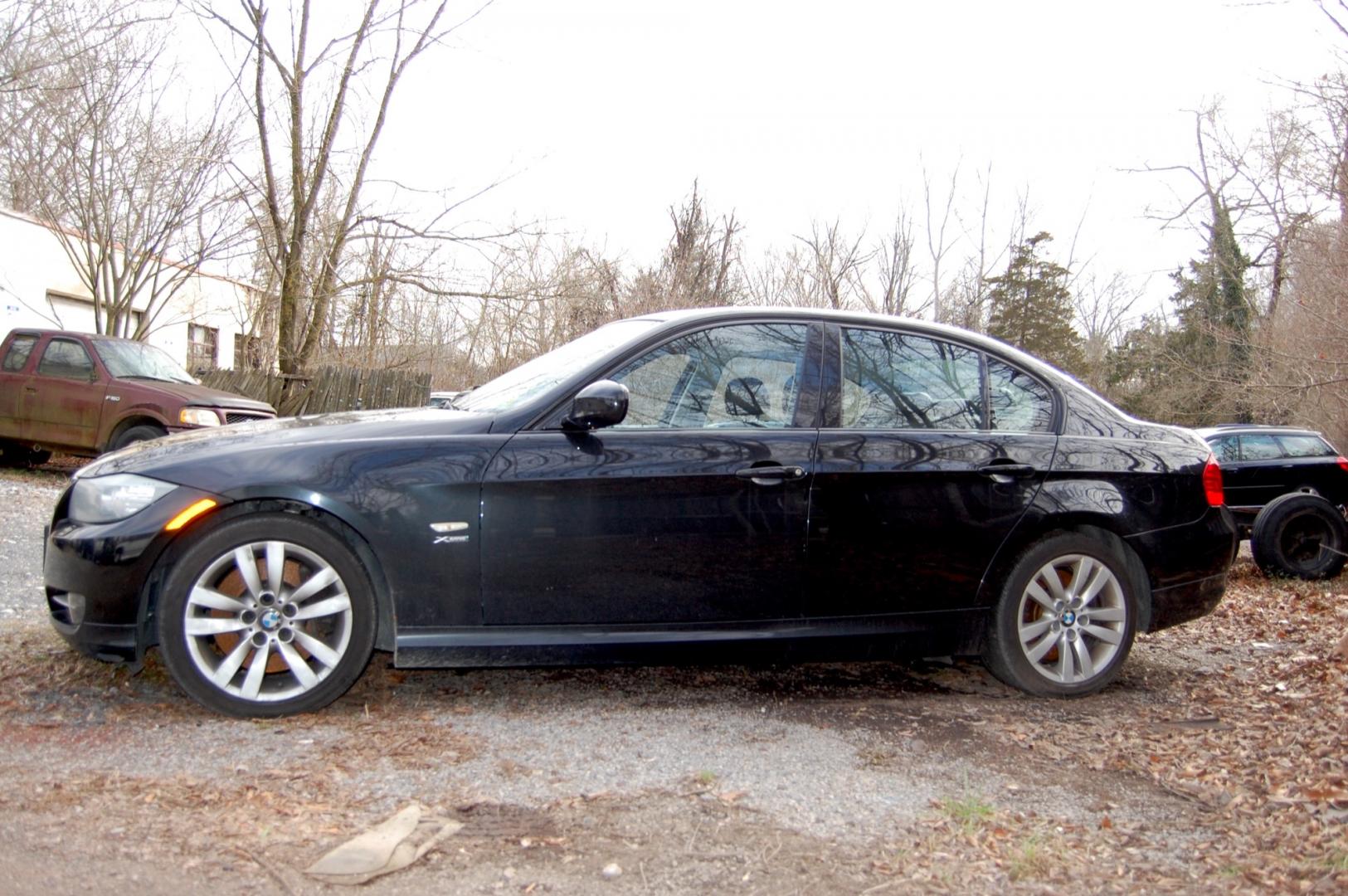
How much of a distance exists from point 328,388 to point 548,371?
14.6 metres

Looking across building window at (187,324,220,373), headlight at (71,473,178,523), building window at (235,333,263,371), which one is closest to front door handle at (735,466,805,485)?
headlight at (71,473,178,523)

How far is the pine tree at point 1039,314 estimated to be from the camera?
133ft

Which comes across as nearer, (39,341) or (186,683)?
(186,683)

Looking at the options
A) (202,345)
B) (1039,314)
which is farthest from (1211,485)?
(1039,314)

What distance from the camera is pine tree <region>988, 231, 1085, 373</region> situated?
40.6 metres

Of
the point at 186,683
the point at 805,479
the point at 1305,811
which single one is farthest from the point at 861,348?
the point at 186,683

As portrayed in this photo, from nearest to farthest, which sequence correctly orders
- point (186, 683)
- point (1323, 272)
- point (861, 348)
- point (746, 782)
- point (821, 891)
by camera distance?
point (821, 891) < point (746, 782) < point (186, 683) < point (861, 348) < point (1323, 272)

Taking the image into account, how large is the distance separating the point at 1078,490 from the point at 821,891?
8.53 feet

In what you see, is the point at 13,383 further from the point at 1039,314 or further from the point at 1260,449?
the point at 1039,314

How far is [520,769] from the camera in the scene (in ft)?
11.8

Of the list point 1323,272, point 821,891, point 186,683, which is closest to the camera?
point 821,891

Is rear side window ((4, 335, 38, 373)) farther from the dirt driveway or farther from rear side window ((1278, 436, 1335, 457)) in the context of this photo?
rear side window ((1278, 436, 1335, 457))

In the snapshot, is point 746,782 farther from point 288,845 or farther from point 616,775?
point 288,845

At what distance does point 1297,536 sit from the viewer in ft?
32.7
